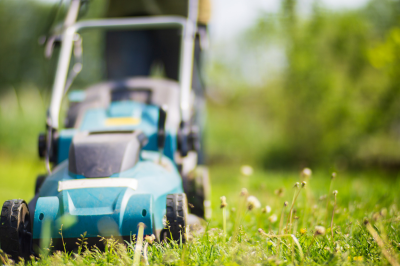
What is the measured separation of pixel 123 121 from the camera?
160 centimetres

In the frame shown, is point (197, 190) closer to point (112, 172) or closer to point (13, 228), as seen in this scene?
point (112, 172)

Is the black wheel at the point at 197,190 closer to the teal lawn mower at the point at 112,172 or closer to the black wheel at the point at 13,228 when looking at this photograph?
the teal lawn mower at the point at 112,172

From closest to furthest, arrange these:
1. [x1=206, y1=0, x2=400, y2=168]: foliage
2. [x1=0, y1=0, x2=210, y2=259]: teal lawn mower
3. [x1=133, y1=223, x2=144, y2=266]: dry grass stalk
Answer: [x1=133, y1=223, x2=144, y2=266]: dry grass stalk < [x1=0, y1=0, x2=210, y2=259]: teal lawn mower < [x1=206, y1=0, x2=400, y2=168]: foliage

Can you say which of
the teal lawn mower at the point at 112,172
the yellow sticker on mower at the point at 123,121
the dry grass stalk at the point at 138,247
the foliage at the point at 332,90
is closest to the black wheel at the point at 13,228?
the teal lawn mower at the point at 112,172

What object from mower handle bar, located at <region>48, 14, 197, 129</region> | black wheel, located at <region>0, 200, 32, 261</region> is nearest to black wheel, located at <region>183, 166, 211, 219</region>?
mower handle bar, located at <region>48, 14, 197, 129</region>

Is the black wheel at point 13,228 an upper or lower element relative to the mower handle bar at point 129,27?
lower

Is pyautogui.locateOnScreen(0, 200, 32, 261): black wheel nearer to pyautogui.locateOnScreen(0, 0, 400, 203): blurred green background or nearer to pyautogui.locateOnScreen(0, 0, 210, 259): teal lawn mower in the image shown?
pyautogui.locateOnScreen(0, 0, 210, 259): teal lawn mower

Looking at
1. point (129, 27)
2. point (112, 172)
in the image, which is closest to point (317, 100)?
point (129, 27)

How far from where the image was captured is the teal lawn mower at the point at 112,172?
3.62 feet

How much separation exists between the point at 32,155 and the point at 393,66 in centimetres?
489

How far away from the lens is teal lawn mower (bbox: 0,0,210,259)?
3.62ft

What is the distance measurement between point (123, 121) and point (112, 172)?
0.42m

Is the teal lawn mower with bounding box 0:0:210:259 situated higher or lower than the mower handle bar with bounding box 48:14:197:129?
lower

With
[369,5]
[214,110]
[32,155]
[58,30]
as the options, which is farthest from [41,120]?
[369,5]
